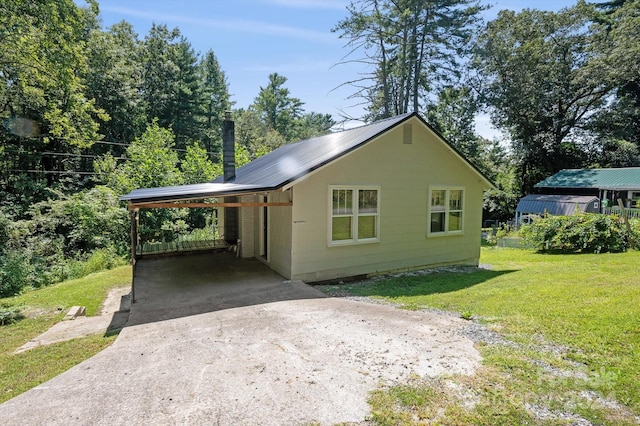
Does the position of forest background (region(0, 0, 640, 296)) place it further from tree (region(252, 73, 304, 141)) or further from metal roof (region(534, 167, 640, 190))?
tree (region(252, 73, 304, 141))

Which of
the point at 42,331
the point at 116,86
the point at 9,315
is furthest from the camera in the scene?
the point at 116,86

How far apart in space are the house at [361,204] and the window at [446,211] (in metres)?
0.03

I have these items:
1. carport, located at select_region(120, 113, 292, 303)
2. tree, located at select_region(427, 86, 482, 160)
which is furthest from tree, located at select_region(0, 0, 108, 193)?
tree, located at select_region(427, 86, 482, 160)

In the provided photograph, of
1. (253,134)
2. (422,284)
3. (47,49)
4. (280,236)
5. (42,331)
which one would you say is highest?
(253,134)

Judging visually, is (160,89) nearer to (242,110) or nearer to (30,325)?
(242,110)

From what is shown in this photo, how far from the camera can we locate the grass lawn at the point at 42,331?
459cm

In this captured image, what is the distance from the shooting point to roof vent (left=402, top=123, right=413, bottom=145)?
9576 millimetres

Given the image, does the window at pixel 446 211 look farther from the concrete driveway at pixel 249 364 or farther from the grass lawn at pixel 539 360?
the concrete driveway at pixel 249 364

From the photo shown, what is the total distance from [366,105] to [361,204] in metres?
20.1

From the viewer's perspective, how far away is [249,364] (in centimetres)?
411

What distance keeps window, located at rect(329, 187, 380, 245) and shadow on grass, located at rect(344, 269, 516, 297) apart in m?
1.21

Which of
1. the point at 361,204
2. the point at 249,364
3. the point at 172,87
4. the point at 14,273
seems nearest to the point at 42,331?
the point at 249,364

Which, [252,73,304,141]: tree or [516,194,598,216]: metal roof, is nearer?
[516,194,598,216]: metal roof

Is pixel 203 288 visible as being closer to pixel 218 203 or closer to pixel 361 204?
pixel 218 203
